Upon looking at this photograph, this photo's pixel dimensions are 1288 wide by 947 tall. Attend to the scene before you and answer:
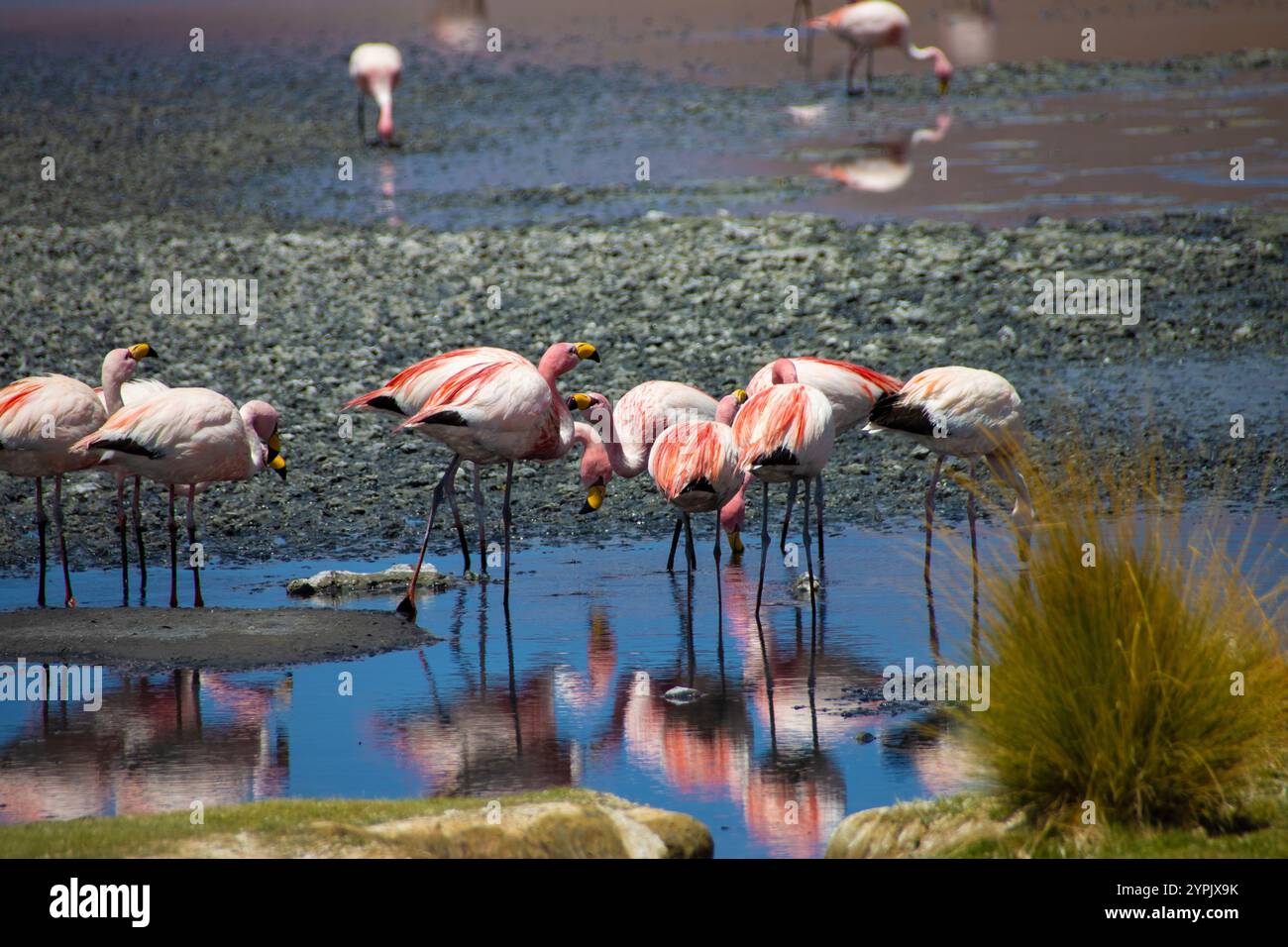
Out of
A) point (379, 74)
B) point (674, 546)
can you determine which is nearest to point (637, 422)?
point (674, 546)

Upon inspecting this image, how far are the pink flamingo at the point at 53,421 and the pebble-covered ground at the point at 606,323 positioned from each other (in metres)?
1.06

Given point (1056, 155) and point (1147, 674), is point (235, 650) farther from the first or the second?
point (1056, 155)

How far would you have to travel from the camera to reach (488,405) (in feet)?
33.2

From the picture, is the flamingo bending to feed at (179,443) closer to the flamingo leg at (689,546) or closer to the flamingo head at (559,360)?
the flamingo head at (559,360)

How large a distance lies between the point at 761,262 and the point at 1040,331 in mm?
3248

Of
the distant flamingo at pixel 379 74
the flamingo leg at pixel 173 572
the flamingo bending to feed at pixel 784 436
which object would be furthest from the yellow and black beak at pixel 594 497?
the distant flamingo at pixel 379 74

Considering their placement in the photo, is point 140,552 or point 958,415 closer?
point 958,415

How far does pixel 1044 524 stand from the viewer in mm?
6324

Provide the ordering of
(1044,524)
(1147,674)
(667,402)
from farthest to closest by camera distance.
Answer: (667,402) < (1044,524) < (1147,674)

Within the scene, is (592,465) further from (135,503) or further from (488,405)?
(135,503)

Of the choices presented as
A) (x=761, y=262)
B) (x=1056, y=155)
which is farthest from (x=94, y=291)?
(x=1056, y=155)

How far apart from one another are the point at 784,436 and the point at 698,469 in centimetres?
54

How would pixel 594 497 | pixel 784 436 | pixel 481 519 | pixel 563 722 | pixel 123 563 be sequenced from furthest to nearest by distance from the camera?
pixel 594 497
pixel 481 519
pixel 123 563
pixel 784 436
pixel 563 722

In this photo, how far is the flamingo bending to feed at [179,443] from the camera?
390 inches
